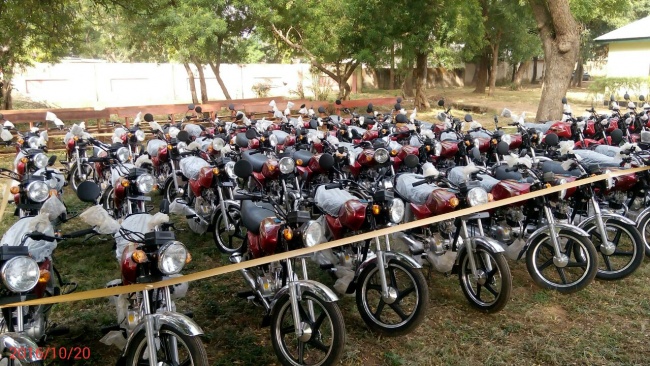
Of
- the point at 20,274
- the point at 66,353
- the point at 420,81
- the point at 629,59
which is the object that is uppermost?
the point at 629,59

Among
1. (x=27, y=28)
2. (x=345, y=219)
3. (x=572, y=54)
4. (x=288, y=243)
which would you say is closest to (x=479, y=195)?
(x=345, y=219)

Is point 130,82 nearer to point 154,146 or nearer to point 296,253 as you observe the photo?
point 154,146

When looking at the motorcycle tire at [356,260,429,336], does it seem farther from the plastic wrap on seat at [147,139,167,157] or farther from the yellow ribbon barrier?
the plastic wrap on seat at [147,139,167,157]

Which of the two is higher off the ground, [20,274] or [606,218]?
[20,274]

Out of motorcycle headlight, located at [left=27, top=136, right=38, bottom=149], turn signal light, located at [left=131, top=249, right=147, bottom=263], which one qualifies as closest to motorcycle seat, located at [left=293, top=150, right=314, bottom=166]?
turn signal light, located at [left=131, top=249, right=147, bottom=263]

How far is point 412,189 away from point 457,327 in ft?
3.99

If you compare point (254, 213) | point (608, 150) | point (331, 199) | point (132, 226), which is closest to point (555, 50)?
point (608, 150)

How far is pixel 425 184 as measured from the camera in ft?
15.1

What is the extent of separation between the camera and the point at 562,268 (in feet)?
14.4

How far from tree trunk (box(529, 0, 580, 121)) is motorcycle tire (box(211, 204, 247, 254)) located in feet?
30.8

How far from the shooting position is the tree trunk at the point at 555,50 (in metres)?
11.8

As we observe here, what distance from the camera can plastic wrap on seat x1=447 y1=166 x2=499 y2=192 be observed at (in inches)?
187

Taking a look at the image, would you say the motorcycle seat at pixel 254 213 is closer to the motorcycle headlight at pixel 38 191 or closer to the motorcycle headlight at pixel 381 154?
the motorcycle headlight at pixel 38 191

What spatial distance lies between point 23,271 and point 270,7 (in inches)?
558
